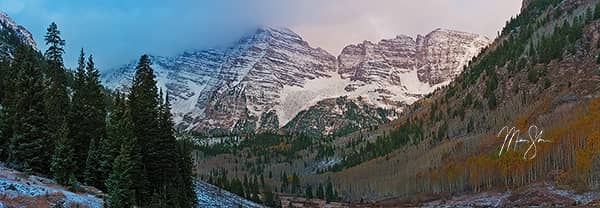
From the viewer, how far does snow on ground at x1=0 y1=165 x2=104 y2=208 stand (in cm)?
4909

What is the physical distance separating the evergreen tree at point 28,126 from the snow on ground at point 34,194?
7241 mm

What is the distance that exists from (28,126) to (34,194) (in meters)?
19.7

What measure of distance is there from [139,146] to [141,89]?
10230mm

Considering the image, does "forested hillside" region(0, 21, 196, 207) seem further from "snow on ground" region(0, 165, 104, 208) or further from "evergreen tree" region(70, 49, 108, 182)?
"snow on ground" region(0, 165, 104, 208)

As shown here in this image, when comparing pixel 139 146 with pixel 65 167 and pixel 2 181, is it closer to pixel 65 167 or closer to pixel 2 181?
pixel 65 167

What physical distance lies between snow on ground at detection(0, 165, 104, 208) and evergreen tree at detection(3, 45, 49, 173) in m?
7.24

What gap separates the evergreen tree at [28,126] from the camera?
220 feet

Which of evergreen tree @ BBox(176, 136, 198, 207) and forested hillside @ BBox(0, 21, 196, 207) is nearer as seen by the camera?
forested hillside @ BBox(0, 21, 196, 207)

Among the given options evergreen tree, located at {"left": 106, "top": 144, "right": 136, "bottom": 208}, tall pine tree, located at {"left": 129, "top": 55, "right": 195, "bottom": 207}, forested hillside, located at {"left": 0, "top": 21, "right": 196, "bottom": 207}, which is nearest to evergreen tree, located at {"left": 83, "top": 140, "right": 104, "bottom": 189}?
forested hillside, located at {"left": 0, "top": 21, "right": 196, "bottom": 207}

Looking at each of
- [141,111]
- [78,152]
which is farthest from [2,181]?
[141,111]

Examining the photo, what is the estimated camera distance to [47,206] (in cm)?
4966

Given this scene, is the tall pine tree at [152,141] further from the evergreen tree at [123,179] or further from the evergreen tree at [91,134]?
the evergreen tree at [123,179]

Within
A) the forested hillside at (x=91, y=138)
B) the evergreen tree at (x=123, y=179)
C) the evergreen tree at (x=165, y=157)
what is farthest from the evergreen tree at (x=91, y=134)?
the evergreen tree at (x=165, y=157)

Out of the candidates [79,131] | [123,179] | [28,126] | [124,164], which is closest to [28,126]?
[28,126]
